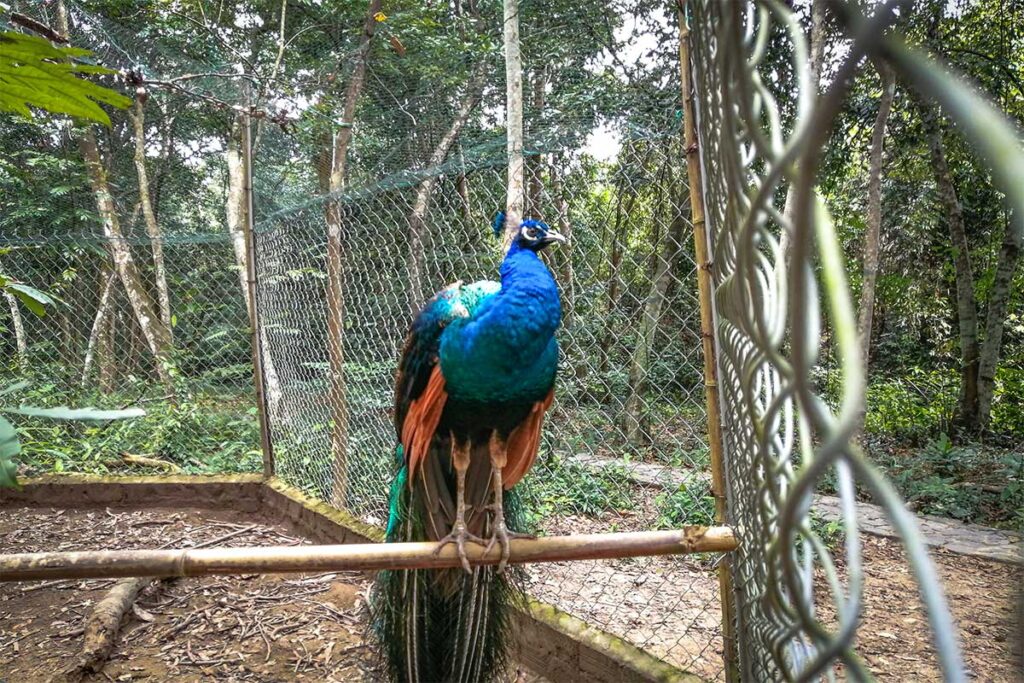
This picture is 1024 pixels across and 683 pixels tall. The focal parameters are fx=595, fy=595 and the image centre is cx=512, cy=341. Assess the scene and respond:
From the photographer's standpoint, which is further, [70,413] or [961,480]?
[961,480]

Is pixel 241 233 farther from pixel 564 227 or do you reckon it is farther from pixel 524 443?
pixel 524 443

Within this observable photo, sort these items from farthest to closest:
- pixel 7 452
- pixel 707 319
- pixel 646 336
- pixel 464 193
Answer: pixel 646 336
pixel 464 193
pixel 707 319
pixel 7 452

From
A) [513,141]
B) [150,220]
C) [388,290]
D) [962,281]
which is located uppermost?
[150,220]

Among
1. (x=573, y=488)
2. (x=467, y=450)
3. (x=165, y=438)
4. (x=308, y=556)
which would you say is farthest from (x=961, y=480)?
(x=165, y=438)

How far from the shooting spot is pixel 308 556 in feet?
5.24

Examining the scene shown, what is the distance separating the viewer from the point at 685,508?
351 cm

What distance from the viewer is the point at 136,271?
19.8ft

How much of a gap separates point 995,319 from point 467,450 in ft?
24.3

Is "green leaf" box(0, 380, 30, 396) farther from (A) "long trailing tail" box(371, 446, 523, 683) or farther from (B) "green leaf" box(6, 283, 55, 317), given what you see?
(A) "long trailing tail" box(371, 446, 523, 683)

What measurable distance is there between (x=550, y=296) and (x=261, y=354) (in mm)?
2375

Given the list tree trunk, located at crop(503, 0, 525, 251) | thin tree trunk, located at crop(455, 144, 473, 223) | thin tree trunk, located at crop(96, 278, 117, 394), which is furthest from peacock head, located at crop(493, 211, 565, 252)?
thin tree trunk, located at crop(96, 278, 117, 394)

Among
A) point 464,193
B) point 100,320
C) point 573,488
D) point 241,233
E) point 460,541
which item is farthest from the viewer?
point 100,320

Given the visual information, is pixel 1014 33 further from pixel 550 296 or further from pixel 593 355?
pixel 550 296

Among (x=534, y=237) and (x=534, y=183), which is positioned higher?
(x=534, y=183)
